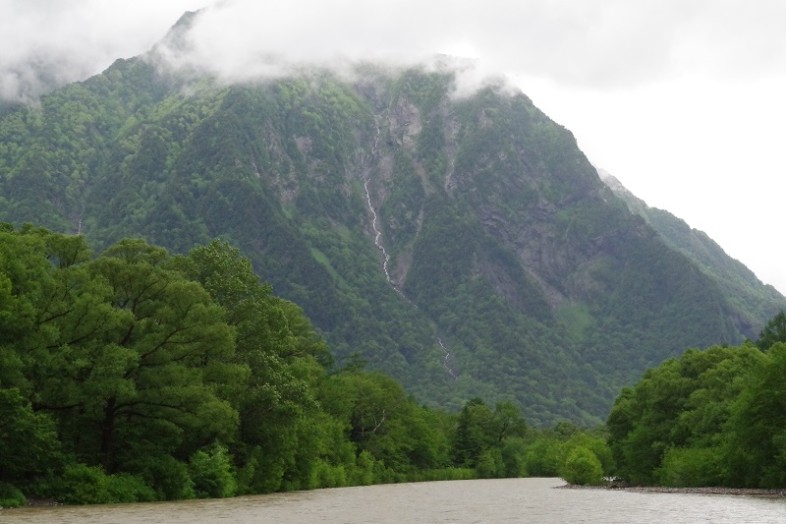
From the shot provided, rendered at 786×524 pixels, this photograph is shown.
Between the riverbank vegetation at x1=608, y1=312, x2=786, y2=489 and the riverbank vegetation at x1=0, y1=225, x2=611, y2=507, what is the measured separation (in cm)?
4014

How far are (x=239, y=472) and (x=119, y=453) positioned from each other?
53.9 ft

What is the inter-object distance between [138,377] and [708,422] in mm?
59778

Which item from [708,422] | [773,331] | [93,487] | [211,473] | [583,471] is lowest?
[583,471]

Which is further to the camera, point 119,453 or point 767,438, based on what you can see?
point 767,438

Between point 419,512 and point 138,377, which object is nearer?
point 419,512

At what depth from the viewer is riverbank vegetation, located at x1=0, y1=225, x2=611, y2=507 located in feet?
221

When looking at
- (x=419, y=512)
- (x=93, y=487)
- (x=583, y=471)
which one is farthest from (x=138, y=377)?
(x=583, y=471)

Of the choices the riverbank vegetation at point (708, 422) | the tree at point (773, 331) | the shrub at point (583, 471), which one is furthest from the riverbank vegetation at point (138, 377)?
the tree at point (773, 331)

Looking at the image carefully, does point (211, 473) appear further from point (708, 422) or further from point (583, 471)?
point (583, 471)

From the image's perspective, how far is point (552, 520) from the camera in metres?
58.1

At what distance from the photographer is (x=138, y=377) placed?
3007 inches

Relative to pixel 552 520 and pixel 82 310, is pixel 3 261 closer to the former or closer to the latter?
pixel 82 310

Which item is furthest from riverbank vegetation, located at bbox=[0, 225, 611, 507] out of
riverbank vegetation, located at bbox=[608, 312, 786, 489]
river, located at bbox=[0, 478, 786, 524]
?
riverbank vegetation, located at bbox=[608, 312, 786, 489]

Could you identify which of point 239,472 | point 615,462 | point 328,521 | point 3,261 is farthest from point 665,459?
point 3,261
